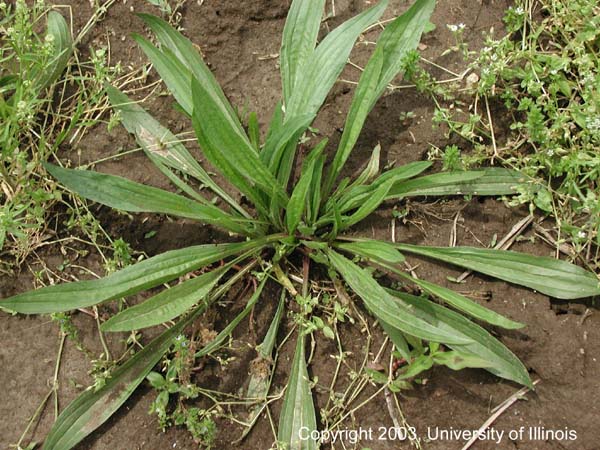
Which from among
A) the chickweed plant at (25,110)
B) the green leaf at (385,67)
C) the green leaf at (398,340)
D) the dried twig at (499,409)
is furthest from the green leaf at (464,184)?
the chickweed plant at (25,110)

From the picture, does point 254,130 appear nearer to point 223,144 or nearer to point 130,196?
point 223,144

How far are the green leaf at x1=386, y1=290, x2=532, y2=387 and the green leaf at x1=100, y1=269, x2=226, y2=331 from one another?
0.73m

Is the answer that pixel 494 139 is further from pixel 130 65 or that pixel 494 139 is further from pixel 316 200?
pixel 130 65

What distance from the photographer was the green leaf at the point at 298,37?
207 centimetres

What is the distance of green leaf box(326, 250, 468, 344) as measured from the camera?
163cm

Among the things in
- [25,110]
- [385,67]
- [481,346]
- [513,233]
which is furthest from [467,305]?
[25,110]

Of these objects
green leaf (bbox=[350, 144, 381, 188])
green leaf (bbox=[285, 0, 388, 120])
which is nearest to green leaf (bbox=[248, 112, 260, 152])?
green leaf (bbox=[285, 0, 388, 120])

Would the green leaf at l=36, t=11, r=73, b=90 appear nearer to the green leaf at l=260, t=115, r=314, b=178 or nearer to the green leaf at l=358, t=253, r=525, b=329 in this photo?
the green leaf at l=260, t=115, r=314, b=178

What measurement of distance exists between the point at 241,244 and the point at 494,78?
1.06m

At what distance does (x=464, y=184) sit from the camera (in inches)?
81.1

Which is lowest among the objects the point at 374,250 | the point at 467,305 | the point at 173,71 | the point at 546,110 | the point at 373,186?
the point at 467,305

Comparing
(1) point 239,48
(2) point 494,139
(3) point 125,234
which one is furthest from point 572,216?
(3) point 125,234

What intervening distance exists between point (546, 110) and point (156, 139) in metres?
1.40

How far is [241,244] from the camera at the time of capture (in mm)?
1947
